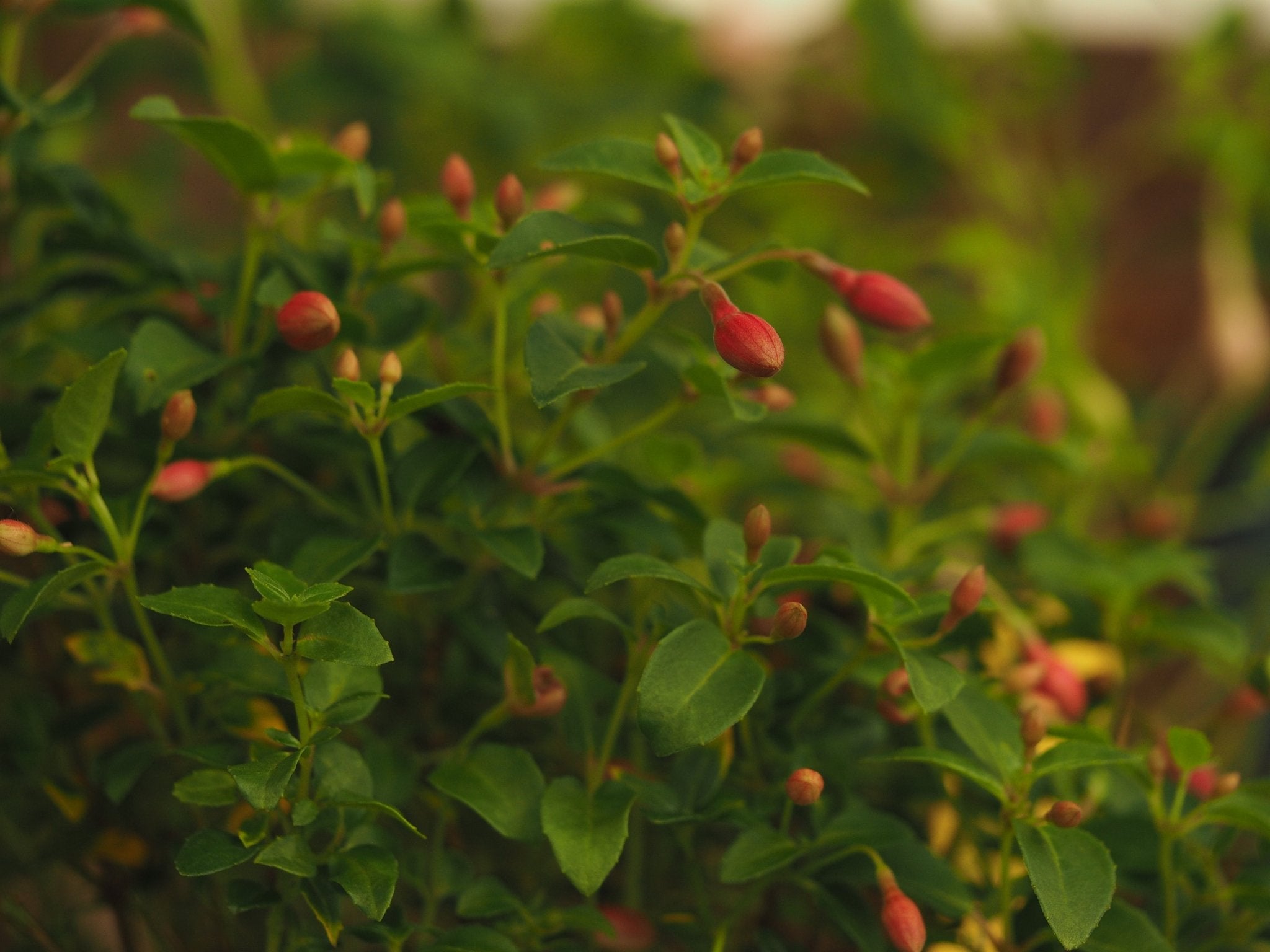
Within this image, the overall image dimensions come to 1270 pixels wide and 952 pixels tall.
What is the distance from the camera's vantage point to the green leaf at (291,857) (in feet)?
1.00

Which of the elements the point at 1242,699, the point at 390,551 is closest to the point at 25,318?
the point at 390,551

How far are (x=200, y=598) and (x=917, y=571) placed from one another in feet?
0.80

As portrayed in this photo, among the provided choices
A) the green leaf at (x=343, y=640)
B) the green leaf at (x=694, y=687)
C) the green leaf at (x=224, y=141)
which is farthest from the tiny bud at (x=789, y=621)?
the green leaf at (x=224, y=141)

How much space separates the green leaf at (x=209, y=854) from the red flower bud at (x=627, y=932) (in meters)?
0.12

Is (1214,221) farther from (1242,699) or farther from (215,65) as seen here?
(215,65)

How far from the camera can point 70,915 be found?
1.45 ft

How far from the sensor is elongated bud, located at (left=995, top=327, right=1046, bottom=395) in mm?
487

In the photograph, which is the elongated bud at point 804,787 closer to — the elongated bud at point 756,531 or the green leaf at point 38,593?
the elongated bud at point 756,531

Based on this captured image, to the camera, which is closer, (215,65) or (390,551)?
(390,551)

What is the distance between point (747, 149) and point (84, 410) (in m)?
0.22

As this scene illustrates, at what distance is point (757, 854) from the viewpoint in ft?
1.15

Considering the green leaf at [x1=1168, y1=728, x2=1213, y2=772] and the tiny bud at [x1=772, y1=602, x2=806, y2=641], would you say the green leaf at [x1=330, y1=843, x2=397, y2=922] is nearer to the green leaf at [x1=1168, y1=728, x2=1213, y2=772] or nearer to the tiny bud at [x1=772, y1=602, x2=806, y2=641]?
the tiny bud at [x1=772, y1=602, x2=806, y2=641]

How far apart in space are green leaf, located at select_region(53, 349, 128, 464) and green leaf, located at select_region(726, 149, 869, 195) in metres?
0.20

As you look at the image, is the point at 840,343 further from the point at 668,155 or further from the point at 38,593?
the point at 38,593
